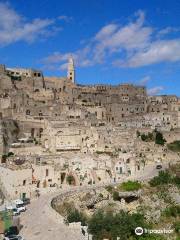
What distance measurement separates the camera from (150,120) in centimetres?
5541

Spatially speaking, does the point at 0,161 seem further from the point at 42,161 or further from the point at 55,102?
the point at 55,102

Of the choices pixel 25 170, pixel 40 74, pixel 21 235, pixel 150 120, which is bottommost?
pixel 21 235

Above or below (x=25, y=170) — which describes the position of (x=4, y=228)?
below

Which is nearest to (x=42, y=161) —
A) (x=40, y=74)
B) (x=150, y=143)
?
(x=150, y=143)

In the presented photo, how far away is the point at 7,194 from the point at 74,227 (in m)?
9.43

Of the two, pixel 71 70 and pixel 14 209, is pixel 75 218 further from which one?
pixel 71 70

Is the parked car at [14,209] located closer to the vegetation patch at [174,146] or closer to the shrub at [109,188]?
the shrub at [109,188]

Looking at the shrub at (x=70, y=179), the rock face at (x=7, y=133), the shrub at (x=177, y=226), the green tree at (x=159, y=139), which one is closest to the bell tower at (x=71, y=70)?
the green tree at (x=159, y=139)

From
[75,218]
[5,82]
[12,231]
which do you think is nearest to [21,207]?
[75,218]

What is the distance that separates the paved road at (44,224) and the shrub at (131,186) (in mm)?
6294

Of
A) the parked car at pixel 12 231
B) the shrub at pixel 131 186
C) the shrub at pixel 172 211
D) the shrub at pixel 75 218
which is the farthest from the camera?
the shrub at pixel 131 186

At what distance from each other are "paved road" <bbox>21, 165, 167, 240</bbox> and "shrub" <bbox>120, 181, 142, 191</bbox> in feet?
20.6

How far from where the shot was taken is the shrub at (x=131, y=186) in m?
35.3

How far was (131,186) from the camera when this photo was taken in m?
35.6
